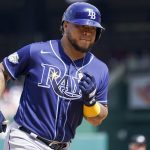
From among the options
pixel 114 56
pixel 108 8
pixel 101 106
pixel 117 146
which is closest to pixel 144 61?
pixel 114 56

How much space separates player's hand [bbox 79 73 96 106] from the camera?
4.15 m

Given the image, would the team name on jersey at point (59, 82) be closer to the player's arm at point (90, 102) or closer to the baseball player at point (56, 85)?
the baseball player at point (56, 85)

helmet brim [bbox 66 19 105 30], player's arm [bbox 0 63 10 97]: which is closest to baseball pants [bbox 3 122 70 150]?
player's arm [bbox 0 63 10 97]

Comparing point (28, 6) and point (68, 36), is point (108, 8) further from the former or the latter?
point (68, 36)

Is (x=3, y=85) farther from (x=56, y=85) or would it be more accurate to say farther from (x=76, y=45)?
(x=76, y=45)

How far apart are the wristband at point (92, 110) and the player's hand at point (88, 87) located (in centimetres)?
7

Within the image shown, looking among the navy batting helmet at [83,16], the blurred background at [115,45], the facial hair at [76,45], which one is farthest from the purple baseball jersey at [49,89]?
the blurred background at [115,45]

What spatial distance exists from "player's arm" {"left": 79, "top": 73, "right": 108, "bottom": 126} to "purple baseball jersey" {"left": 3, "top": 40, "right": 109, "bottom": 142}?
8 cm

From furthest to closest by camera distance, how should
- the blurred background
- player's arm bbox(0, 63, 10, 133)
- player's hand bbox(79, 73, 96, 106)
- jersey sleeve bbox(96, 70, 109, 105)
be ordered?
the blurred background
jersey sleeve bbox(96, 70, 109, 105)
player's arm bbox(0, 63, 10, 133)
player's hand bbox(79, 73, 96, 106)

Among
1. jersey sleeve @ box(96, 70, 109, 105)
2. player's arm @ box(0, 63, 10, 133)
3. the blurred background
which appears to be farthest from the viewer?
the blurred background

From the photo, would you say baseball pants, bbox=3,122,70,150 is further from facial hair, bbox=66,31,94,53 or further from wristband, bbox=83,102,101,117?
facial hair, bbox=66,31,94,53

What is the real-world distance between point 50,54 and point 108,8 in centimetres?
1161

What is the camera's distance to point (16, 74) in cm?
438

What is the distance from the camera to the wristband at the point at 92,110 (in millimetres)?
4315
